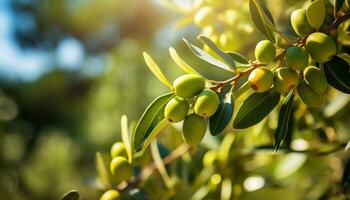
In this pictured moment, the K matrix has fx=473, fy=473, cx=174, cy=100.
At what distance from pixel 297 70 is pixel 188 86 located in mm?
131

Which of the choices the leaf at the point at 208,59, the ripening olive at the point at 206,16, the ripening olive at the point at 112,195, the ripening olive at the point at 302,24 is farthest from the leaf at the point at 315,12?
the ripening olive at the point at 112,195

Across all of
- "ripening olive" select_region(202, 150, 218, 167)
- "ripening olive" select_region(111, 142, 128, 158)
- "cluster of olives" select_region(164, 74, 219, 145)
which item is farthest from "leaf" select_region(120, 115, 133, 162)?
"ripening olive" select_region(202, 150, 218, 167)

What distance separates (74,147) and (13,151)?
2.30ft

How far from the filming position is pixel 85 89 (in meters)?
7.42

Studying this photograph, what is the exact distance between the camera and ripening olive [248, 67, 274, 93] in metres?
0.56

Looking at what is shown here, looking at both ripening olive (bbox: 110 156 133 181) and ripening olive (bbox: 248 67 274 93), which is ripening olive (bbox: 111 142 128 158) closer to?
ripening olive (bbox: 110 156 133 181)

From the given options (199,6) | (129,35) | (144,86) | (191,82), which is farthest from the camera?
(129,35)

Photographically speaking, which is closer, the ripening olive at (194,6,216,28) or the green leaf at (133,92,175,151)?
the green leaf at (133,92,175,151)

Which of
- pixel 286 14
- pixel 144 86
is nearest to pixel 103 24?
pixel 144 86

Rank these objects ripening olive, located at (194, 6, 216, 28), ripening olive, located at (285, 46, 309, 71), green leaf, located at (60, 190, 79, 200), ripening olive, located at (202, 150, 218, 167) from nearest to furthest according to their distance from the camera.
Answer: ripening olive, located at (285, 46, 309, 71)
green leaf, located at (60, 190, 79, 200)
ripening olive, located at (194, 6, 216, 28)
ripening olive, located at (202, 150, 218, 167)

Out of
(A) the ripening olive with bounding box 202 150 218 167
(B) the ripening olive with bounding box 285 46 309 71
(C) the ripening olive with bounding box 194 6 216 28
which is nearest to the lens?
(B) the ripening olive with bounding box 285 46 309 71

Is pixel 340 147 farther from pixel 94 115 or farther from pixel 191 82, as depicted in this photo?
pixel 94 115

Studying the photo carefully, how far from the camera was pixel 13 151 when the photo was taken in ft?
14.7

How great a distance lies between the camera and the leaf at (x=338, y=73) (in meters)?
0.61
